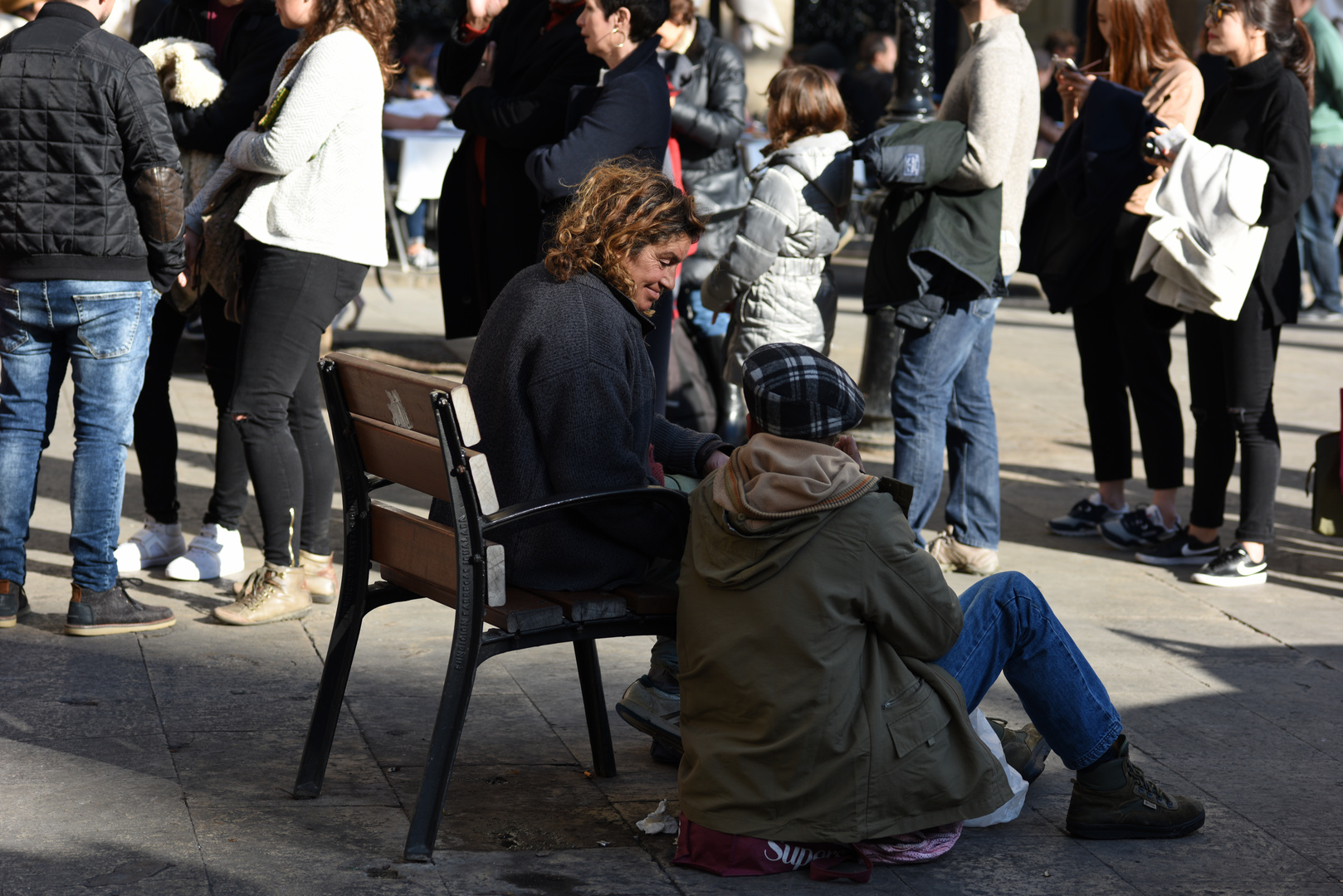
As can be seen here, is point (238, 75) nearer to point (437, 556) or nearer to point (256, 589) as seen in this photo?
point (256, 589)

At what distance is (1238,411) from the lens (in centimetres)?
559

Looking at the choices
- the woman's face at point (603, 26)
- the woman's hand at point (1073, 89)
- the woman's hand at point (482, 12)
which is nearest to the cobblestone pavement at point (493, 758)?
the woman's hand at point (1073, 89)

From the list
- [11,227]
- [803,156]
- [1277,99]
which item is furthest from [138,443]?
[1277,99]

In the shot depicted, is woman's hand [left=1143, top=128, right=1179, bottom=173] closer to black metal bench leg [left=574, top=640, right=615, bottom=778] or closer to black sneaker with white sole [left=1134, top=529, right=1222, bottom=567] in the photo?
black sneaker with white sole [left=1134, top=529, right=1222, bottom=567]

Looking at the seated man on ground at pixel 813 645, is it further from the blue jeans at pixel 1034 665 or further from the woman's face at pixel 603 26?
the woman's face at pixel 603 26

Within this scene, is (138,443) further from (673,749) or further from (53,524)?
(673,749)

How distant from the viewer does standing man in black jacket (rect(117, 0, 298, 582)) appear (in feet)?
16.9

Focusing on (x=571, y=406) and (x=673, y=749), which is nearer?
(x=571, y=406)

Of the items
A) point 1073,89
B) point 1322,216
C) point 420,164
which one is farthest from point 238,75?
point 1322,216

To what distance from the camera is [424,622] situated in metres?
4.84

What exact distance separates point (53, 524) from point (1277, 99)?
4.78 metres

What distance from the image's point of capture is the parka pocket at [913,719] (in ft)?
9.86

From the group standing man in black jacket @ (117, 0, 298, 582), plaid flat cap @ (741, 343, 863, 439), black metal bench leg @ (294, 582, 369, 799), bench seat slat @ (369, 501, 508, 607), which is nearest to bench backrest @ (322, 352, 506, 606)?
bench seat slat @ (369, 501, 508, 607)

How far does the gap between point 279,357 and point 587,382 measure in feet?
6.19
